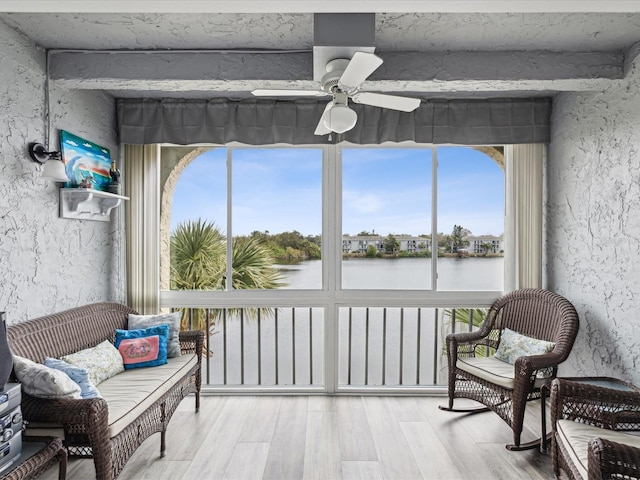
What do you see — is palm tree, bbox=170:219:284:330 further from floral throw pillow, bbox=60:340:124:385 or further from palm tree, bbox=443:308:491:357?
palm tree, bbox=443:308:491:357

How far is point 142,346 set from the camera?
3.03 m

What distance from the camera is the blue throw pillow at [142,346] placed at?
299 cm

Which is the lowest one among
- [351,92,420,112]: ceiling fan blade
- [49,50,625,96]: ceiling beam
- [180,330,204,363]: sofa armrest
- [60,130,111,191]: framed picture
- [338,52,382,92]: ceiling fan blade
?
→ [180,330,204,363]: sofa armrest

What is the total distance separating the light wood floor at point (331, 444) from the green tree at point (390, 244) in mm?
1343

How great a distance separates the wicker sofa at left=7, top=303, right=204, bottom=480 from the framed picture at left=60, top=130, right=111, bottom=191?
3.10ft

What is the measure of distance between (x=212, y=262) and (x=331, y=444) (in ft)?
6.65

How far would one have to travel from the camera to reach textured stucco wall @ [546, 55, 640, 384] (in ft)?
8.74

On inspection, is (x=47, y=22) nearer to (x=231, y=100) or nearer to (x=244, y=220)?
(x=231, y=100)

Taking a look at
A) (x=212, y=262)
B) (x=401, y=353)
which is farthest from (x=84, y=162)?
(x=401, y=353)

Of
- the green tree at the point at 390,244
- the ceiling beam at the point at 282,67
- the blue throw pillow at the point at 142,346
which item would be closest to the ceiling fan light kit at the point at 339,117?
the ceiling beam at the point at 282,67

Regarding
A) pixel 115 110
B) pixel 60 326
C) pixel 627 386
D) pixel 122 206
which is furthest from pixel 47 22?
pixel 627 386

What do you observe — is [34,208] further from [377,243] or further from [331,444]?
[377,243]

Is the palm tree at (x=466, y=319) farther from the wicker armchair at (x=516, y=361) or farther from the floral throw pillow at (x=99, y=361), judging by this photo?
the floral throw pillow at (x=99, y=361)

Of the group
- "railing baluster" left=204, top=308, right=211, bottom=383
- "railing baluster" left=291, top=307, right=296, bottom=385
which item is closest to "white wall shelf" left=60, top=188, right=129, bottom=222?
"railing baluster" left=204, top=308, right=211, bottom=383
